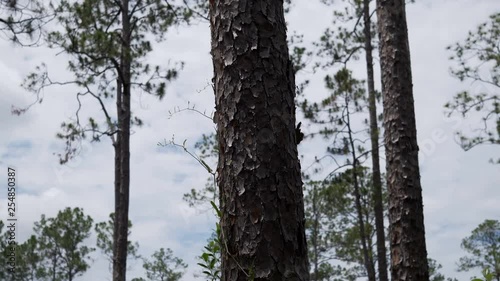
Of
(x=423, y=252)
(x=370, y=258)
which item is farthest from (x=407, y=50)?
(x=370, y=258)

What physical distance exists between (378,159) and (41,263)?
64.6ft

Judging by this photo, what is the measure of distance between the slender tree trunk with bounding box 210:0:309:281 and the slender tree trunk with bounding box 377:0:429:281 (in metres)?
2.59

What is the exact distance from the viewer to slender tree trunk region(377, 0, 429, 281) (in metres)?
4.10

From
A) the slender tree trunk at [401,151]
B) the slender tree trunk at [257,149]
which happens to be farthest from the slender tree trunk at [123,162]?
the slender tree trunk at [257,149]

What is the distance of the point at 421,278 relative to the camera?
13.2 feet

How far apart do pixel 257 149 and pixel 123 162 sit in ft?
29.5

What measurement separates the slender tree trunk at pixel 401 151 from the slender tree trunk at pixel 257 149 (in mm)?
2590

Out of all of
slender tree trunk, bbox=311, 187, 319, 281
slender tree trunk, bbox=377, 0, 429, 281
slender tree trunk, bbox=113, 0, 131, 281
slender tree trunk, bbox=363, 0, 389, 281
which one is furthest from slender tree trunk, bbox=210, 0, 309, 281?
slender tree trunk, bbox=311, 187, 319, 281

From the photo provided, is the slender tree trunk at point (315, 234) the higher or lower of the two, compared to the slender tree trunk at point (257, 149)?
higher

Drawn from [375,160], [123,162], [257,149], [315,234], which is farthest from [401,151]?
[315,234]

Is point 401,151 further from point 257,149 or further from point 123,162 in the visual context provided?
point 123,162

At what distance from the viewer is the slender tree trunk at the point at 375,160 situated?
506 inches

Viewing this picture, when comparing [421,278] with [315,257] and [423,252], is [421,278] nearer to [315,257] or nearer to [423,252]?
[423,252]

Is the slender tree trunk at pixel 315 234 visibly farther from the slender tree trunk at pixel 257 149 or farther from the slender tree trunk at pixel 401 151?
the slender tree trunk at pixel 257 149
